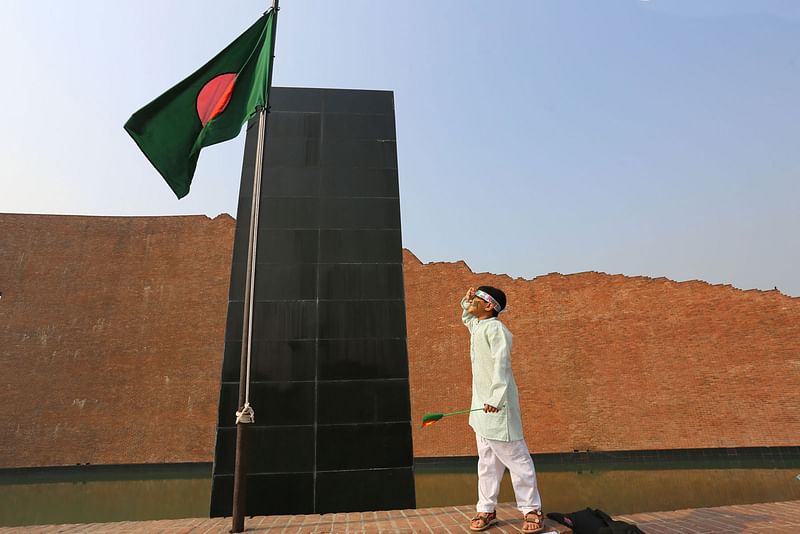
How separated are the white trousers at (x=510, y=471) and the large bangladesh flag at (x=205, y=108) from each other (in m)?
2.98

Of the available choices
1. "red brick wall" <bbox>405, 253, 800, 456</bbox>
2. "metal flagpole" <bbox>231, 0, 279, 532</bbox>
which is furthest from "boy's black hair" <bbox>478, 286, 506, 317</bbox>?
"red brick wall" <bbox>405, 253, 800, 456</bbox>

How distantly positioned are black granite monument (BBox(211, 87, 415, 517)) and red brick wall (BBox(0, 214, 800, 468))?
28.7 ft

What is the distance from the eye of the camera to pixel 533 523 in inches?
98.4

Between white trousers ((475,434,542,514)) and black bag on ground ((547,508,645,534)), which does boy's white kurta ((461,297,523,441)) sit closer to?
white trousers ((475,434,542,514))

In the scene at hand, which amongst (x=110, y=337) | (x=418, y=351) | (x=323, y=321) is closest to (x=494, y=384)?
(x=323, y=321)

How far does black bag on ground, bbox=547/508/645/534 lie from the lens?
247 centimetres

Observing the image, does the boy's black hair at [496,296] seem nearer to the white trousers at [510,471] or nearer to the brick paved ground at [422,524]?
the white trousers at [510,471]

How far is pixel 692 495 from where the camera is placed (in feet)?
22.0

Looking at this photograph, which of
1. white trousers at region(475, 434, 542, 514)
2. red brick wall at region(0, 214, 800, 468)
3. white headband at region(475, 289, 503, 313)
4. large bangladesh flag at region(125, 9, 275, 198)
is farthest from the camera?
red brick wall at region(0, 214, 800, 468)

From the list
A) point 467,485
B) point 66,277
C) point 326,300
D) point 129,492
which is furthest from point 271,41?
point 66,277

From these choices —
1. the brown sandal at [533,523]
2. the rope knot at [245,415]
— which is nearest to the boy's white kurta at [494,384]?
the brown sandal at [533,523]

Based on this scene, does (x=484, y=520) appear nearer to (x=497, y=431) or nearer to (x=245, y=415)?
(x=497, y=431)

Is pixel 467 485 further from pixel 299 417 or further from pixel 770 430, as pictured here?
pixel 770 430

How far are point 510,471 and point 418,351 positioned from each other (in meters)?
10.7
